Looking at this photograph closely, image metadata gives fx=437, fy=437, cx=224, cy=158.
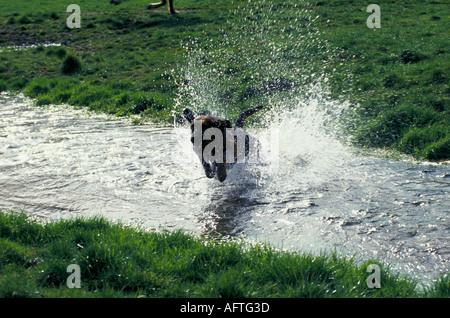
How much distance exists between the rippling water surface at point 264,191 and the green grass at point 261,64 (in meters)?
1.35

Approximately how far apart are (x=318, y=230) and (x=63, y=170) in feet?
15.3

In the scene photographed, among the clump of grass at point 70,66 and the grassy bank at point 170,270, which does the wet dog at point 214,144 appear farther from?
the clump of grass at point 70,66

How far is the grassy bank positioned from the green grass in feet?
15.1

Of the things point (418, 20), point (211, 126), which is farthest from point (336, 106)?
point (418, 20)

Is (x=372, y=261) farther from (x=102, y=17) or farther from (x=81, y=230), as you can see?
(x=102, y=17)

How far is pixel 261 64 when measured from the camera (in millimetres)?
14141

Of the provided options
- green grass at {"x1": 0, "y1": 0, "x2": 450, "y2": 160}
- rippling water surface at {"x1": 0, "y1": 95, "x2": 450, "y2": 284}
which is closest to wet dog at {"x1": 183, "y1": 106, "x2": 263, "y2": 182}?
rippling water surface at {"x1": 0, "y1": 95, "x2": 450, "y2": 284}

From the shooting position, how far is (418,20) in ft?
57.8

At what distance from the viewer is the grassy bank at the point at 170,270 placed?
3678mm

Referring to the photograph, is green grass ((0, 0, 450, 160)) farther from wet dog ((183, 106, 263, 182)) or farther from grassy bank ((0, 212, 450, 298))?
grassy bank ((0, 212, 450, 298))

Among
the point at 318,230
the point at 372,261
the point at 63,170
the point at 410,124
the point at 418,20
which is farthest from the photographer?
the point at 418,20

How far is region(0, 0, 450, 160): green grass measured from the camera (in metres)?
9.59

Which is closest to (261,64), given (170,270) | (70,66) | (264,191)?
(70,66)

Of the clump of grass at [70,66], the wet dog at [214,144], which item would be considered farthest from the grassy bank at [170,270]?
the clump of grass at [70,66]
